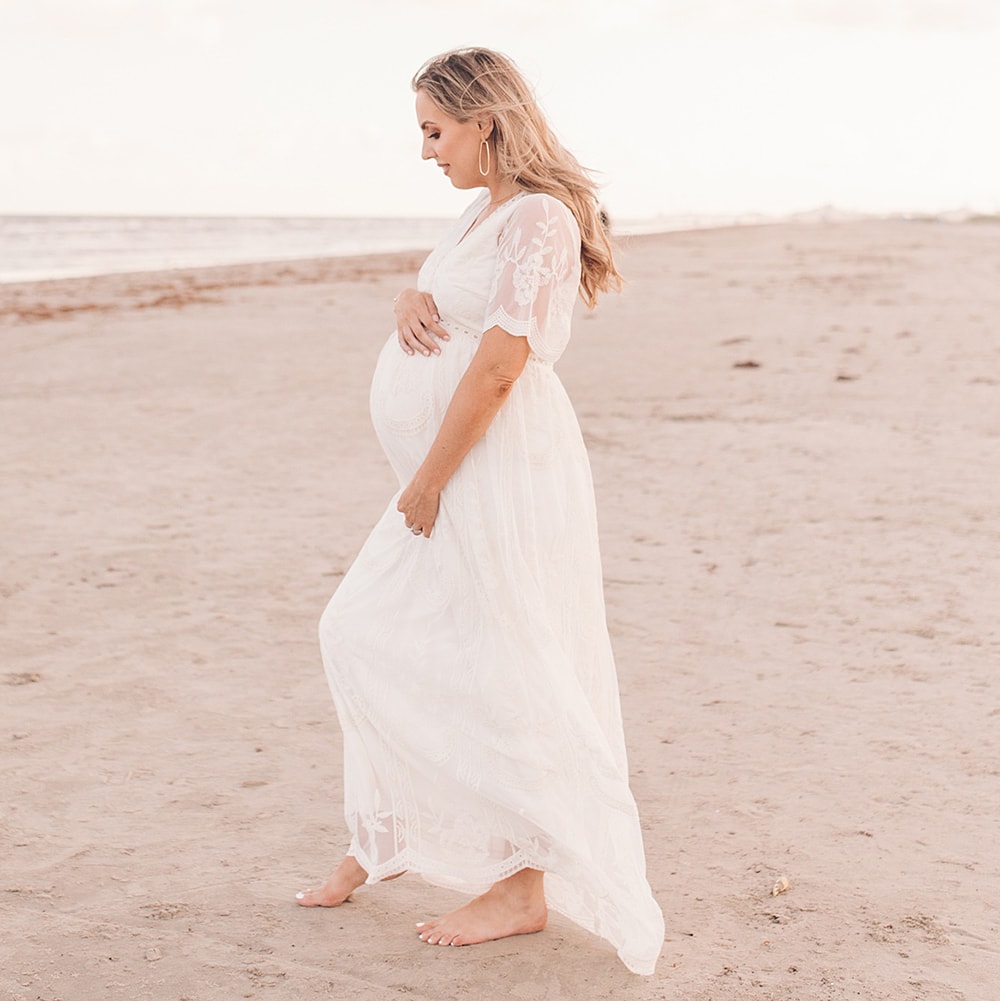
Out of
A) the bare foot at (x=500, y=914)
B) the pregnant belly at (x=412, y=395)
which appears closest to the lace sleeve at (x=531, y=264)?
the pregnant belly at (x=412, y=395)

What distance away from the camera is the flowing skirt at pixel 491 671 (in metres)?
2.55

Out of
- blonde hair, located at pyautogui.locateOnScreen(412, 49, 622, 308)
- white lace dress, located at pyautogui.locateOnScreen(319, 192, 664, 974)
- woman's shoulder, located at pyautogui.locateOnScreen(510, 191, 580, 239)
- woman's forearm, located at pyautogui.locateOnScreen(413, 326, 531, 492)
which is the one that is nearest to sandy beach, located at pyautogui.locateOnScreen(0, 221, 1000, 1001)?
white lace dress, located at pyautogui.locateOnScreen(319, 192, 664, 974)

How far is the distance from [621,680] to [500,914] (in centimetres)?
166

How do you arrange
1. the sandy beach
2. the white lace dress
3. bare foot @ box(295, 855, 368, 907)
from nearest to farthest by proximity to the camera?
the white lace dress
the sandy beach
bare foot @ box(295, 855, 368, 907)

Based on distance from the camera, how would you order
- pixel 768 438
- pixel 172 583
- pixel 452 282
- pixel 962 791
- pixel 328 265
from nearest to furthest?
pixel 452 282 → pixel 962 791 → pixel 172 583 → pixel 768 438 → pixel 328 265

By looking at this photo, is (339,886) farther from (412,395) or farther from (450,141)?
(450,141)

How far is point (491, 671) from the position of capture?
2541 millimetres

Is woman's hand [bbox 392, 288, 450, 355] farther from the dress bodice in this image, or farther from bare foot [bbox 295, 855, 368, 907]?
bare foot [bbox 295, 855, 368, 907]

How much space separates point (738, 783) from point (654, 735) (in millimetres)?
402

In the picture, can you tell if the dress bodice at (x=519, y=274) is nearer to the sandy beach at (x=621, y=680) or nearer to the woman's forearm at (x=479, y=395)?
the woman's forearm at (x=479, y=395)

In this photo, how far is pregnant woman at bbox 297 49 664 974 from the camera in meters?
2.48

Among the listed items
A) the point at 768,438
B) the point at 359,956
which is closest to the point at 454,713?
the point at 359,956

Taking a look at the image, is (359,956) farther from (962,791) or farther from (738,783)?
(962,791)

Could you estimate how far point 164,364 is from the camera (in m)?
10.7
